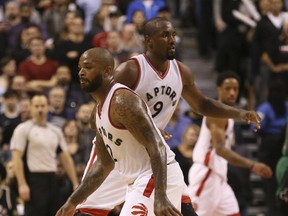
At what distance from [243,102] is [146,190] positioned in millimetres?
8453

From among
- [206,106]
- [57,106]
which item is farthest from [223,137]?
[57,106]

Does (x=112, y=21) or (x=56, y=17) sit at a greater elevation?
(x=112, y=21)

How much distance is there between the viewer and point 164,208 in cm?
580

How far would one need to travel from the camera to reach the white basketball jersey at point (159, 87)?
729 centimetres

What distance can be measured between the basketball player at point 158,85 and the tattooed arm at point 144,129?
2.86ft

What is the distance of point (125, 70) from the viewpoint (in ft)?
23.7

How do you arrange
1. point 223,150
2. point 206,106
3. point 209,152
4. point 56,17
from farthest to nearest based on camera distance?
point 56,17 < point 209,152 < point 223,150 < point 206,106

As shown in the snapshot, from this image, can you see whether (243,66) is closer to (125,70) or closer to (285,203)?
(285,203)

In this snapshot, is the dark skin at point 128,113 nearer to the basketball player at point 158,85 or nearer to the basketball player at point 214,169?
the basketball player at point 158,85

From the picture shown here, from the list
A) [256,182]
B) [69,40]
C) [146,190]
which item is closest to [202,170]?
[146,190]

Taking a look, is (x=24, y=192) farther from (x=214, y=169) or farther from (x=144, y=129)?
(x=144, y=129)

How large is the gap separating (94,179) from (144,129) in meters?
0.87

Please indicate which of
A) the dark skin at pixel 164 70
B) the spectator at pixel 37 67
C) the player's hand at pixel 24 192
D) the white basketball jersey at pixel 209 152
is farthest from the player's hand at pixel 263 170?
the spectator at pixel 37 67

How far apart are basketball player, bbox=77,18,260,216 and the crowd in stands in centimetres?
329
